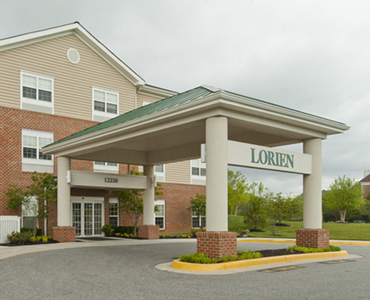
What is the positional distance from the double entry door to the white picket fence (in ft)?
15.5

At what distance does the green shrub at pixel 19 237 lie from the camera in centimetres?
1995

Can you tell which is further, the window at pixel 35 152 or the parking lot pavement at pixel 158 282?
the window at pixel 35 152

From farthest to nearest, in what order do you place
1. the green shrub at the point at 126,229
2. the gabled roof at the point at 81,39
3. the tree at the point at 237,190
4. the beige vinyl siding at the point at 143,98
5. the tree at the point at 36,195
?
the tree at the point at 237,190
the beige vinyl siding at the point at 143,98
the green shrub at the point at 126,229
the gabled roof at the point at 81,39
the tree at the point at 36,195

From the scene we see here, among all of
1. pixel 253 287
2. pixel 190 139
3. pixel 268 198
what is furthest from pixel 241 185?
pixel 253 287

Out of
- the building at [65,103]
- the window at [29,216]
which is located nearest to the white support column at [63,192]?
the building at [65,103]

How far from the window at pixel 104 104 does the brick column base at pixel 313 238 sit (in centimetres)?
1659

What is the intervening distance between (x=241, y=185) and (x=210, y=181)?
3875cm

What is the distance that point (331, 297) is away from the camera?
7438 mm

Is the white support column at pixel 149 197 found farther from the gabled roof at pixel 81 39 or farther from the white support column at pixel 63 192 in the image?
the gabled roof at pixel 81 39

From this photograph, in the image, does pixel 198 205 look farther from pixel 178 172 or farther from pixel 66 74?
pixel 66 74

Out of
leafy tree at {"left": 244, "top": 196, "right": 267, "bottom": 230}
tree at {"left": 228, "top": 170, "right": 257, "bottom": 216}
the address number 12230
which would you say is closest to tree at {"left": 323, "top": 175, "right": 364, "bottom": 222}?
tree at {"left": 228, "top": 170, "right": 257, "bottom": 216}

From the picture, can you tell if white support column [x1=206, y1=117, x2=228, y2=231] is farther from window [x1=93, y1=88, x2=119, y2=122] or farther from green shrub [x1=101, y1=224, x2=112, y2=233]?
window [x1=93, y1=88, x2=119, y2=122]

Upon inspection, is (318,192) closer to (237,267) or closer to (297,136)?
(297,136)

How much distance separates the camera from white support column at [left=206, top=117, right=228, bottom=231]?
11.8 meters
